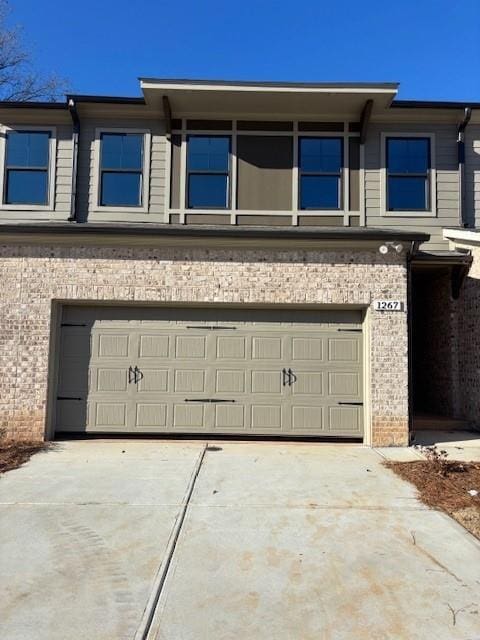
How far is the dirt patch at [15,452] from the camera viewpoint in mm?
6977

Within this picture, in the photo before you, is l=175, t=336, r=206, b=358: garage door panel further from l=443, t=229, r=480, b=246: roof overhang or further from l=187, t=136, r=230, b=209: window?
l=443, t=229, r=480, b=246: roof overhang

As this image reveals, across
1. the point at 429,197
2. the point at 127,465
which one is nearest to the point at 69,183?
the point at 127,465

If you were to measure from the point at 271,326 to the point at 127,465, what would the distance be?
3.45 metres

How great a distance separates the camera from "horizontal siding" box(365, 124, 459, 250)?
10117mm

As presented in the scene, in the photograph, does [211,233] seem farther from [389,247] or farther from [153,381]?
[389,247]

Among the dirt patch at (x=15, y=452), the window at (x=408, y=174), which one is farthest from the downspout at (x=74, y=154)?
the window at (x=408, y=174)

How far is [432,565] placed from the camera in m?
3.97

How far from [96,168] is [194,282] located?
3.59 m

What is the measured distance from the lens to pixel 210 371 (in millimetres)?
8742

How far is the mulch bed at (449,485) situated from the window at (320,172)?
542 centimetres

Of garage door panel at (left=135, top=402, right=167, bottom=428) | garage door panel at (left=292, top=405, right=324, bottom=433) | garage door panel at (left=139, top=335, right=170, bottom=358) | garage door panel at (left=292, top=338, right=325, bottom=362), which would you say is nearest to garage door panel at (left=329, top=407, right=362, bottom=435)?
garage door panel at (left=292, top=405, right=324, bottom=433)

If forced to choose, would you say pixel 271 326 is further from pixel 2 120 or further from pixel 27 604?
pixel 2 120

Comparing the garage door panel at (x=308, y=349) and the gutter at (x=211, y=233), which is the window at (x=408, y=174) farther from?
the garage door panel at (x=308, y=349)

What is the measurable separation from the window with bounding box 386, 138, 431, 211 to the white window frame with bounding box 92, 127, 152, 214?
4953mm
